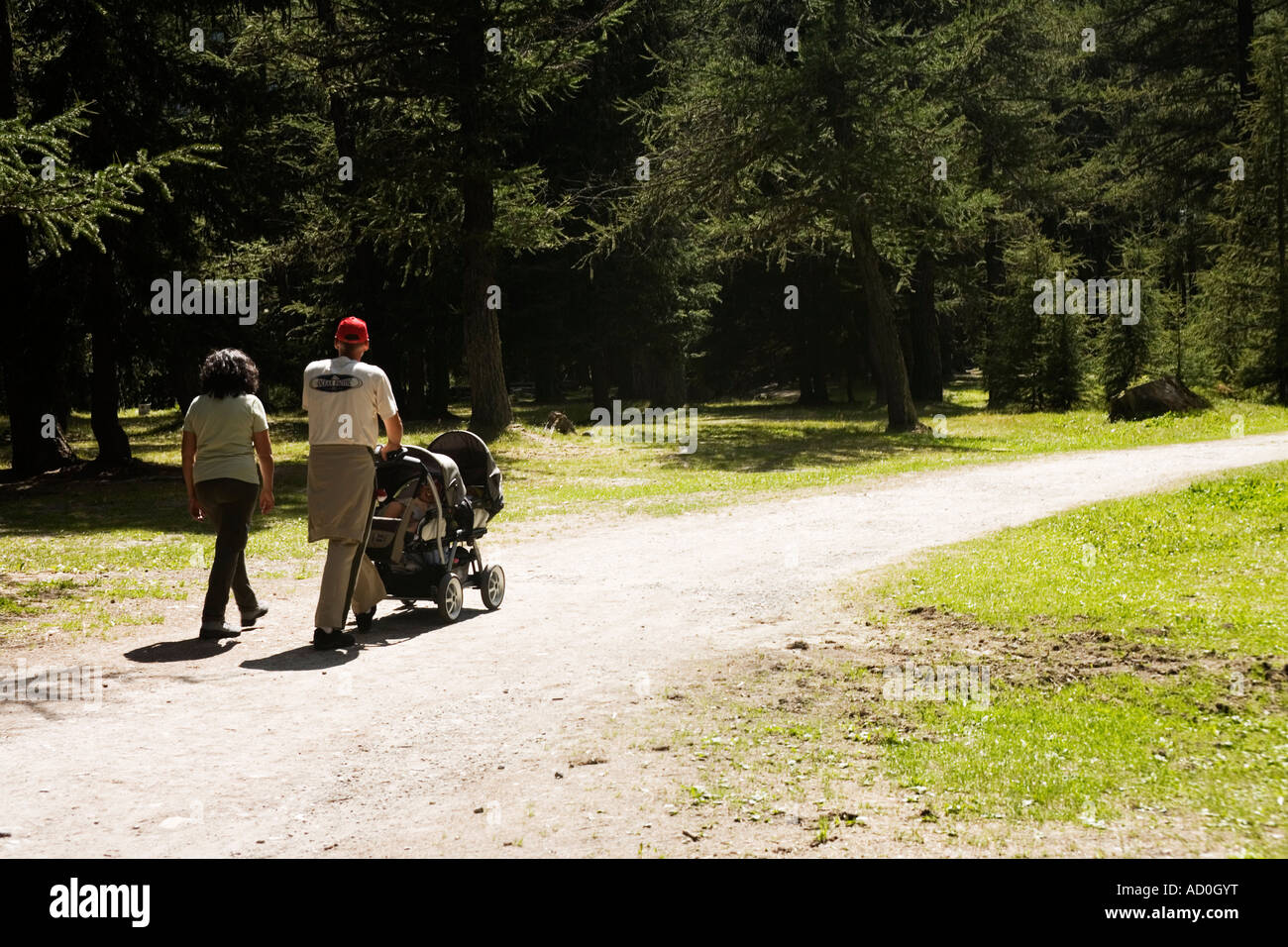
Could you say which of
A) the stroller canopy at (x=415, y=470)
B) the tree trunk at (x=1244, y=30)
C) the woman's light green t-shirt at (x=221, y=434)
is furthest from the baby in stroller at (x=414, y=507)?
the tree trunk at (x=1244, y=30)

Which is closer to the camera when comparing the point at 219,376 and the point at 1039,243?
the point at 219,376

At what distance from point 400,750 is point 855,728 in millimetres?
2537

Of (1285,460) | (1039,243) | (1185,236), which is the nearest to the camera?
(1285,460)

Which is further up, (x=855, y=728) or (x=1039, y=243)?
(x=1039, y=243)

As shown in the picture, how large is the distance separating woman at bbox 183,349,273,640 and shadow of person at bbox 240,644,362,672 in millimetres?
932

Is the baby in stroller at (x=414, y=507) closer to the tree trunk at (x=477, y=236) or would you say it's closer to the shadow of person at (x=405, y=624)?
the shadow of person at (x=405, y=624)

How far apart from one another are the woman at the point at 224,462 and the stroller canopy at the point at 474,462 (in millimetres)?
1624

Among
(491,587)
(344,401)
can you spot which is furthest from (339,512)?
(491,587)

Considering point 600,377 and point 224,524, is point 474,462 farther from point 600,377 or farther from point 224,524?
point 600,377

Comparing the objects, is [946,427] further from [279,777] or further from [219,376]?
[279,777]

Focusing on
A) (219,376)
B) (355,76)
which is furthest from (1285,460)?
(355,76)

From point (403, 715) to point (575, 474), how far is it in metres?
16.2

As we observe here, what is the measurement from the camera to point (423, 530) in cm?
944

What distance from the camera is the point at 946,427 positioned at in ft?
101
